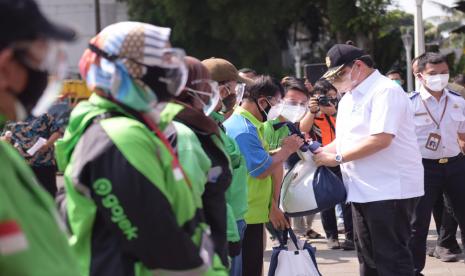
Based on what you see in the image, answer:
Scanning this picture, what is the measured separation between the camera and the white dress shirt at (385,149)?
509 cm

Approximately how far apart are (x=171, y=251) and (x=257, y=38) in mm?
29878

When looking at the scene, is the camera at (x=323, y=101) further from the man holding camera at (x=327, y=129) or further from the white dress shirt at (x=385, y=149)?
the white dress shirt at (x=385, y=149)

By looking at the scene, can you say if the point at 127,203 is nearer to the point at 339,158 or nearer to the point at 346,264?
the point at 339,158

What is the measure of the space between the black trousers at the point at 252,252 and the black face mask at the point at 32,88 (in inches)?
142

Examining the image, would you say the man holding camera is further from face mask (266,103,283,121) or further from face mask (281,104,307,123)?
face mask (266,103,283,121)

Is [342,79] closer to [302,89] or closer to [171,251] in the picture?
[302,89]

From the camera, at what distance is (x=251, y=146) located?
5320mm

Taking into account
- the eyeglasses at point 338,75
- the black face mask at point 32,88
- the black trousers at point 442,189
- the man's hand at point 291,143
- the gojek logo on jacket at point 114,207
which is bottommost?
the black trousers at point 442,189

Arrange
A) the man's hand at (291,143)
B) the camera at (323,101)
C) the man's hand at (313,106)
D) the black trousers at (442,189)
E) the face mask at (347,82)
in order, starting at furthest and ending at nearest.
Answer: the camera at (323,101) → the man's hand at (313,106) → the black trousers at (442,189) → the man's hand at (291,143) → the face mask at (347,82)

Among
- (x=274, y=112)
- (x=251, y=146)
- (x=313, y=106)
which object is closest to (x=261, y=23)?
(x=313, y=106)

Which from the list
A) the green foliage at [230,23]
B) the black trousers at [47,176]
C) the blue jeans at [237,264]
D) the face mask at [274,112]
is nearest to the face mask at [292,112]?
the face mask at [274,112]

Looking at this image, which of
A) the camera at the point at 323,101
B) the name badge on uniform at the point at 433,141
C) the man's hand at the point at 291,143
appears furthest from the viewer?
the camera at the point at 323,101

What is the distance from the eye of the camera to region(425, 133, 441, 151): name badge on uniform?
23.3 feet

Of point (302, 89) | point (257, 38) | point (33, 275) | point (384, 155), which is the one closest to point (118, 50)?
point (33, 275)
